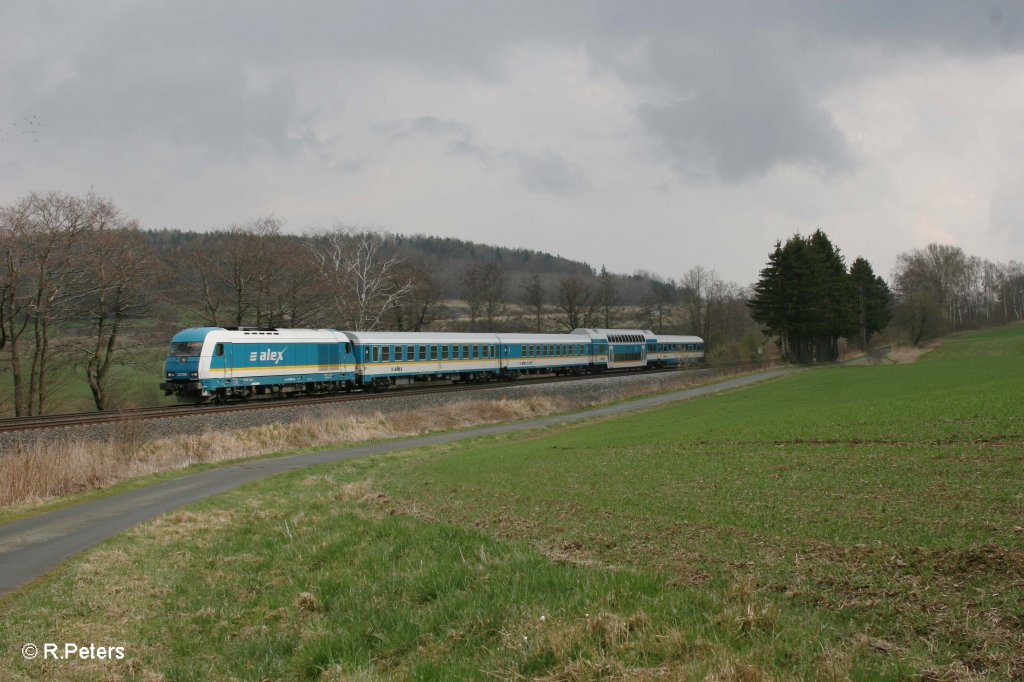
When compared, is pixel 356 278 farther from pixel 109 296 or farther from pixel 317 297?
pixel 109 296

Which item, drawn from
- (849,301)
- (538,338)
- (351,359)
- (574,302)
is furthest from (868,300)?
(351,359)

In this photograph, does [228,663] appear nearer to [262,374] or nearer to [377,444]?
[377,444]

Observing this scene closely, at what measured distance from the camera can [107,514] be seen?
48.5 feet

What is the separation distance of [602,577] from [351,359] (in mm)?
36344

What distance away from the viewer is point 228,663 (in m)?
6.93

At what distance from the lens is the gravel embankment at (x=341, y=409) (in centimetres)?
2264

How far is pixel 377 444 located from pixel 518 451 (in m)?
8.83

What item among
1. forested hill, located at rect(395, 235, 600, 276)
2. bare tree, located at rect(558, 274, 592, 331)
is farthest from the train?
forested hill, located at rect(395, 235, 600, 276)

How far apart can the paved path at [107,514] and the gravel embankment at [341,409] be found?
13.7 feet

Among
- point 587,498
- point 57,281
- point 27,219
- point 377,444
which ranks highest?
point 27,219

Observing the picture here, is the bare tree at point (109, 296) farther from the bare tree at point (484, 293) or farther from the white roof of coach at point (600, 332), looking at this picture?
the bare tree at point (484, 293)

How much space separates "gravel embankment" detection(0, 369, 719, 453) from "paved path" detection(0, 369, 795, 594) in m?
4.19

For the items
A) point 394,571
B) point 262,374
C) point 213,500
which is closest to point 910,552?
point 394,571

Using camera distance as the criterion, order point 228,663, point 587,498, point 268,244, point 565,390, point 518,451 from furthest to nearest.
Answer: point 268,244
point 565,390
point 518,451
point 587,498
point 228,663
